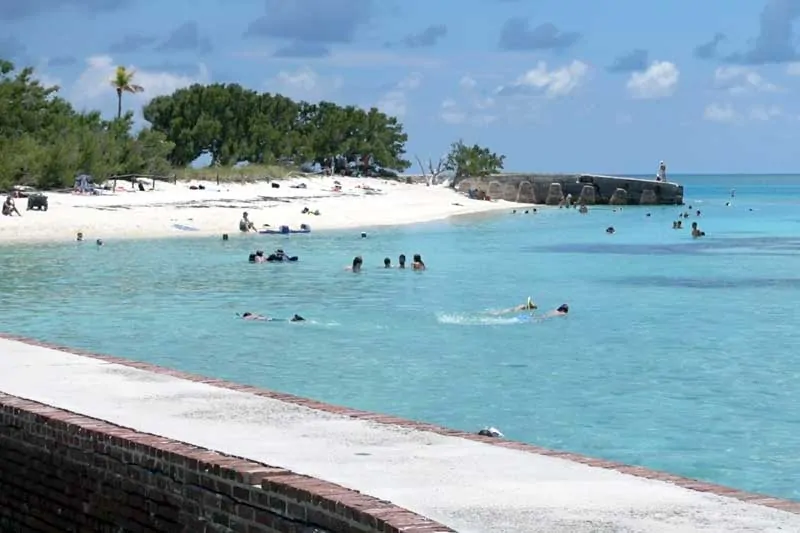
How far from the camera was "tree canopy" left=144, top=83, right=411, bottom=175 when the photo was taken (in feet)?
297

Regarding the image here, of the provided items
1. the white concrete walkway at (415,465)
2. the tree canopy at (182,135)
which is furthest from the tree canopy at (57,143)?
the white concrete walkway at (415,465)

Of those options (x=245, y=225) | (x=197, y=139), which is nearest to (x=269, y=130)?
(x=197, y=139)

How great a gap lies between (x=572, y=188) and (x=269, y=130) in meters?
22.3

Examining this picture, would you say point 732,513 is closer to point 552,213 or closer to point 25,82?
point 25,82

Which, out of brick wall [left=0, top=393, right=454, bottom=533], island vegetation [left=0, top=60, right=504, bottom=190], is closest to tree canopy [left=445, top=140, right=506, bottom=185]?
island vegetation [left=0, top=60, right=504, bottom=190]

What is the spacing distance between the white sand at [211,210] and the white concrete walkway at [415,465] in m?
37.0

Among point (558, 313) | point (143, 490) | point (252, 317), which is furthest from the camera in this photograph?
point (558, 313)

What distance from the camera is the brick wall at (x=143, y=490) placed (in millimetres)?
6398

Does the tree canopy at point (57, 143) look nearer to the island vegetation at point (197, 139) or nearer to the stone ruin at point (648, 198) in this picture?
the island vegetation at point (197, 139)

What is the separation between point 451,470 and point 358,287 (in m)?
25.1

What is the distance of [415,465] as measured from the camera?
7.44m

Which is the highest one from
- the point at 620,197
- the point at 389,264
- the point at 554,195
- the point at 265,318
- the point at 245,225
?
the point at 620,197

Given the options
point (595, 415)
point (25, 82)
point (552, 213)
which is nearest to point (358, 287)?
point (595, 415)

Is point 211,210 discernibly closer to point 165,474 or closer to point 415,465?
point 165,474
